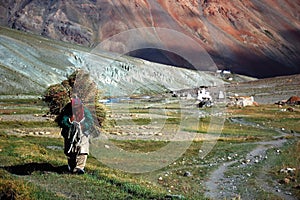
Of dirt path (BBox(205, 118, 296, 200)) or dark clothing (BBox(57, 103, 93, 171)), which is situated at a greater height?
dark clothing (BBox(57, 103, 93, 171))

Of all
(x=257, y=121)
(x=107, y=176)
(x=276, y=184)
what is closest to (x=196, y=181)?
(x=276, y=184)

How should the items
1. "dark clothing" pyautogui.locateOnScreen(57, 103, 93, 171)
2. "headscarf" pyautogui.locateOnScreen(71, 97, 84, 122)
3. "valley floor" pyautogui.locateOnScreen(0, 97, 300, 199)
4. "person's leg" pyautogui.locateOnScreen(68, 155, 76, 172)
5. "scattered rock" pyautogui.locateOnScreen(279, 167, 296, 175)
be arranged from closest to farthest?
"valley floor" pyautogui.locateOnScreen(0, 97, 300, 199) < "dark clothing" pyautogui.locateOnScreen(57, 103, 93, 171) < "headscarf" pyautogui.locateOnScreen(71, 97, 84, 122) < "person's leg" pyautogui.locateOnScreen(68, 155, 76, 172) < "scattered rock" pyautogui.locateOnScreen(279, 167, 296, 175)

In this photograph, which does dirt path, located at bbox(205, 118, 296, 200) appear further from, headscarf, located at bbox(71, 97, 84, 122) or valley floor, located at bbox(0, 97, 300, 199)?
headscarf, located at bbox(71, 97, 84, 122)

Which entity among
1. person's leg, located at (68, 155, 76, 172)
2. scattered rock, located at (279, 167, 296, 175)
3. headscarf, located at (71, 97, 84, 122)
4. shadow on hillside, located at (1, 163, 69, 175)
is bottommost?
scattered rock, located at (279, 167, 296, 175)

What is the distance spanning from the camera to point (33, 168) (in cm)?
1970

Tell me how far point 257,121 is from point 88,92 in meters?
69.2

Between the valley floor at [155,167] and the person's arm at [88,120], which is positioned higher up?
the person's arm at [88,120]

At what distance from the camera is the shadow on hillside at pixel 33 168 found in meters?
18.8

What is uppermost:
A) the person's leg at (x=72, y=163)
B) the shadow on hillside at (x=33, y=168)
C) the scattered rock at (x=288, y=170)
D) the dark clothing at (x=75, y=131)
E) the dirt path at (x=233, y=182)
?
the dark clothing at (x=75, y=131)

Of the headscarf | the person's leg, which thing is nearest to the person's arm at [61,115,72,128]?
the headscarf

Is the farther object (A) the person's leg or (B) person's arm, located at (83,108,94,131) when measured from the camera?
(A) the person's leg

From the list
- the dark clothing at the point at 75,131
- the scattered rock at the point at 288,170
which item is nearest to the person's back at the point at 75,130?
the dark clothing at the point at 75,131

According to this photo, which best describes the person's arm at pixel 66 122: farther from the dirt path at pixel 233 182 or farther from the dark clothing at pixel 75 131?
the dirt path at pixel 233 182

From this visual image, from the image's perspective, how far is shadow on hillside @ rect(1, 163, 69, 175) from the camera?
61.7 feet
